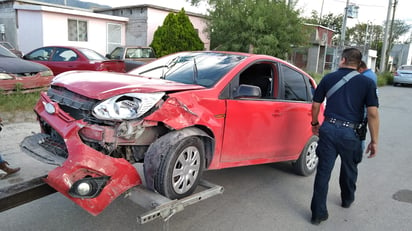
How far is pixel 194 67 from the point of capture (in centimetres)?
411

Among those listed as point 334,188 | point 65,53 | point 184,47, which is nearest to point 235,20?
point 184,47

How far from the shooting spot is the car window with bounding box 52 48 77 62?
428 inches

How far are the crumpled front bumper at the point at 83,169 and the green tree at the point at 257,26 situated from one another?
44.7ft

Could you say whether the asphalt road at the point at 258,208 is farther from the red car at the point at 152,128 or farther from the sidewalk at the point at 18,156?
the red car at the point at 152,128

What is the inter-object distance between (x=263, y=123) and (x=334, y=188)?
161 cm

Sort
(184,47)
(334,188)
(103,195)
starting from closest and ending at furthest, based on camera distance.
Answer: (103,195) < (334,188) < (184,47)

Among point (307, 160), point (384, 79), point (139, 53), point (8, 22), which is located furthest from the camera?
point (384, 79)

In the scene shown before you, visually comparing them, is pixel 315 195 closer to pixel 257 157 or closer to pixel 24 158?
pixel 257 157

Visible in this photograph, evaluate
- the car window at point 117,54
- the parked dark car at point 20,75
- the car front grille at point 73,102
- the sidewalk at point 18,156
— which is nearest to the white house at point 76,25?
the car window at point 117,54

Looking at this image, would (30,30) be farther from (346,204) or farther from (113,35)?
(346,204)

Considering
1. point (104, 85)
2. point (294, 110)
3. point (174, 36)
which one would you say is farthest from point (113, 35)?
point (104, 85)

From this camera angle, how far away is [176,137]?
3023mm

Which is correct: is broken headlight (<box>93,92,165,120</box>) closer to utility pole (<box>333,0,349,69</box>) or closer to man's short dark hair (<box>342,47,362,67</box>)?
man's short dark hair (<box>342,47,362,67</box>)

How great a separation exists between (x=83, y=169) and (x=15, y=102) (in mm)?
5949
